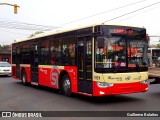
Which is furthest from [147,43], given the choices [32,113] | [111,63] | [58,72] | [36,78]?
[36,78]

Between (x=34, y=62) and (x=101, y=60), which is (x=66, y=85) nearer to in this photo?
(x=101, y=60)

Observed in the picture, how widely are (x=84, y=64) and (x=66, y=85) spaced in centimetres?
205

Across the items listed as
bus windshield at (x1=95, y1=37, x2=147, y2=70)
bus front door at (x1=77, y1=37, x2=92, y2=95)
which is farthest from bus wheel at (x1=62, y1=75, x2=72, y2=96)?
bus windshield at (x1=95, y1=37, x2=147, y2=70)

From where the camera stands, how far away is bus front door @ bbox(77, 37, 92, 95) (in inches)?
458

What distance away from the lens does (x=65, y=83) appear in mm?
13711

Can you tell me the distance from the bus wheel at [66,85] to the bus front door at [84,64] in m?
1.22

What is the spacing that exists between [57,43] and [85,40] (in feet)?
9.28

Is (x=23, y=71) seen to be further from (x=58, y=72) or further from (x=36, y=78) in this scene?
(x=58, y=72)

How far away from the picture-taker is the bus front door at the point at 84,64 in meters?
11.6

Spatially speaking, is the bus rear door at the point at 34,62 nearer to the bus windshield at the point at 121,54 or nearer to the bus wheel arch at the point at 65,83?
the bus wheel arch at the point at 65,83

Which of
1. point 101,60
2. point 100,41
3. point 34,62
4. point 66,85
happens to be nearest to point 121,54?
point 101,60

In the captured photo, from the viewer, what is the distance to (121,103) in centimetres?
1141

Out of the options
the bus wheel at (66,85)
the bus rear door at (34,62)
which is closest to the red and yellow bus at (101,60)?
the bus wheel at (66,85)

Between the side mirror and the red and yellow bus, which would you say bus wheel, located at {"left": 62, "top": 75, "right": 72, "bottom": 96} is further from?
the side mirror
